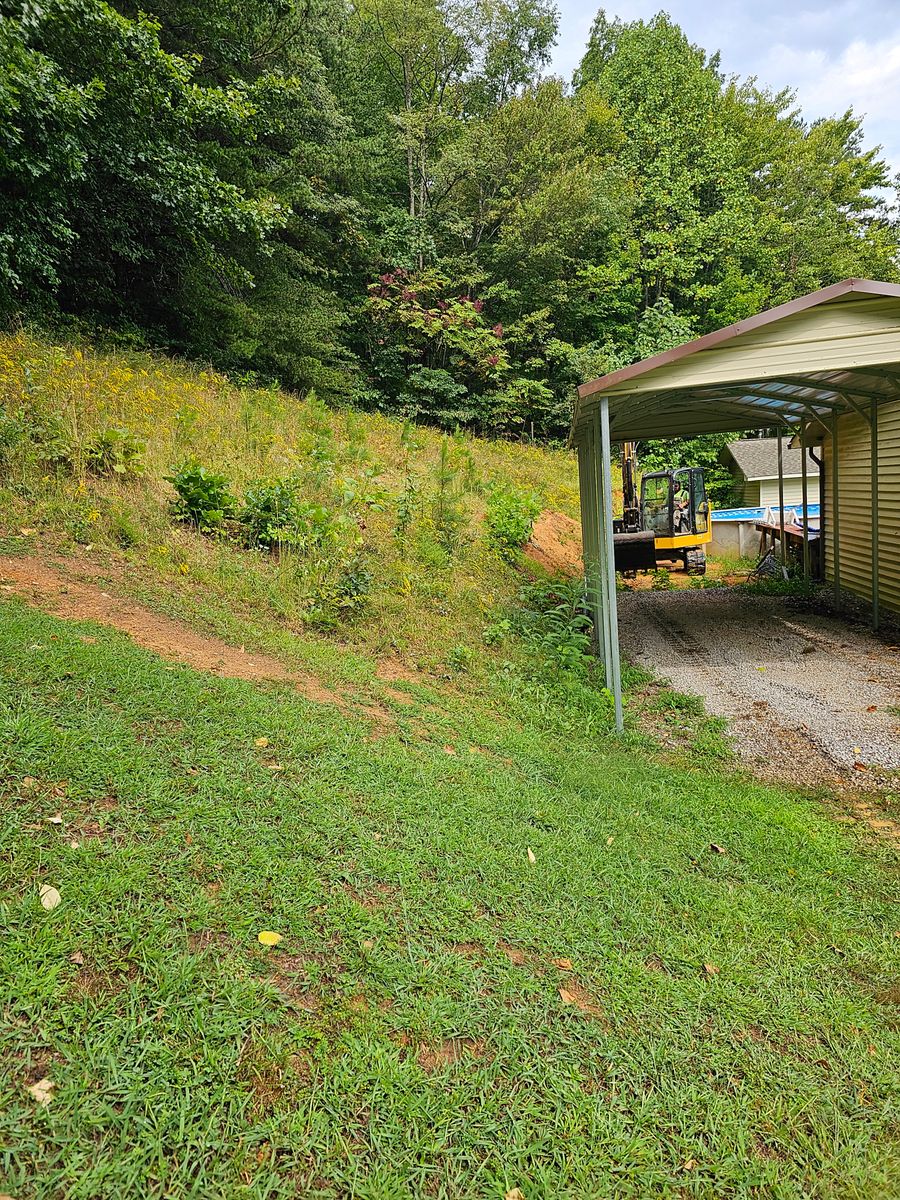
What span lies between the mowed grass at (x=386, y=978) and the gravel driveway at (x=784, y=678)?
55.1 inches

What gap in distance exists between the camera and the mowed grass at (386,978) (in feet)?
5.02

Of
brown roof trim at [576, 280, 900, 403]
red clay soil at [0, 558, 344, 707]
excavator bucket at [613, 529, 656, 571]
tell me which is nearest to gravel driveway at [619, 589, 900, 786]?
excavator bucket at [613, 529, 656, 571]

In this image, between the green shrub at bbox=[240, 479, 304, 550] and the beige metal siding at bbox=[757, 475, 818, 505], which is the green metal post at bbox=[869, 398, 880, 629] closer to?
the green shrub at bbox=[240, 479, 304, 550]

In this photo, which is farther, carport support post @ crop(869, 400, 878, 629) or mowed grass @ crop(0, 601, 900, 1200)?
carport support post @ crop(869, 400, 878, 629)

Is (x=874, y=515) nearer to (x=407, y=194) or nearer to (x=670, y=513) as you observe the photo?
(x=670, y=513)

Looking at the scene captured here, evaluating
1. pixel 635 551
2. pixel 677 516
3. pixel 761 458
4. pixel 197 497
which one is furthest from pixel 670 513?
pixel 197 497

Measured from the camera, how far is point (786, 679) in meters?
6.56

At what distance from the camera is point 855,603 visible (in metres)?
9.97

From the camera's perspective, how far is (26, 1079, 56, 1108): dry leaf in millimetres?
1431

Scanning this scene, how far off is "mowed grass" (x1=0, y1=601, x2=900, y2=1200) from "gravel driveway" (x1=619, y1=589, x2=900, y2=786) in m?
1.40

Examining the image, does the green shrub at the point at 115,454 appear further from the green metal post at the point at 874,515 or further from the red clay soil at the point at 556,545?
the green metal post at the point at 874,515

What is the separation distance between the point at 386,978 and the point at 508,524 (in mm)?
7718

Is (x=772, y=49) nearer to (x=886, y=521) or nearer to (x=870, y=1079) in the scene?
(x=886, y=521)

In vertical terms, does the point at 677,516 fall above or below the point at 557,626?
above
